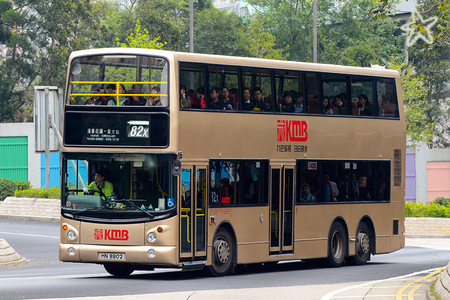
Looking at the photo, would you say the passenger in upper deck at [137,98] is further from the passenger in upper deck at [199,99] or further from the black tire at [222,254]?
the black tire at [222,254]

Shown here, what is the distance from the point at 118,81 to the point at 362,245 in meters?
8.40

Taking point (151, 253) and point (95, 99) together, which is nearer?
point (151, 253)

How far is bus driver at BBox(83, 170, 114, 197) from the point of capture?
631 inches

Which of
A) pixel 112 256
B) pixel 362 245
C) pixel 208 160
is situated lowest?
pixel 362 245

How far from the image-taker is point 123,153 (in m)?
16.0

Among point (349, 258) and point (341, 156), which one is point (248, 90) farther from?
point (349, 258)

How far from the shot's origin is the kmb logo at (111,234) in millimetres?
15781

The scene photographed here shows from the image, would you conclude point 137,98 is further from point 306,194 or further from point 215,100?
point 306,194

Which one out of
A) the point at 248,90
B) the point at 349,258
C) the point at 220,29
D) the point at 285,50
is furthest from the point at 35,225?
the point at 285,50

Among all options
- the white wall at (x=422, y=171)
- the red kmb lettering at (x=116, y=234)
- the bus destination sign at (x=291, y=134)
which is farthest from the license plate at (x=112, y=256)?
the white wall at (x=422, y=171)

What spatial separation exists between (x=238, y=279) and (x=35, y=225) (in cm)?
1808

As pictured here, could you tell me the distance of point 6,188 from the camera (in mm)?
39656

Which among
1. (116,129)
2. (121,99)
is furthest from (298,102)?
(116,129)

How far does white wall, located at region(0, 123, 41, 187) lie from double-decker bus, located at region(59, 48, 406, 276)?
937 inches
